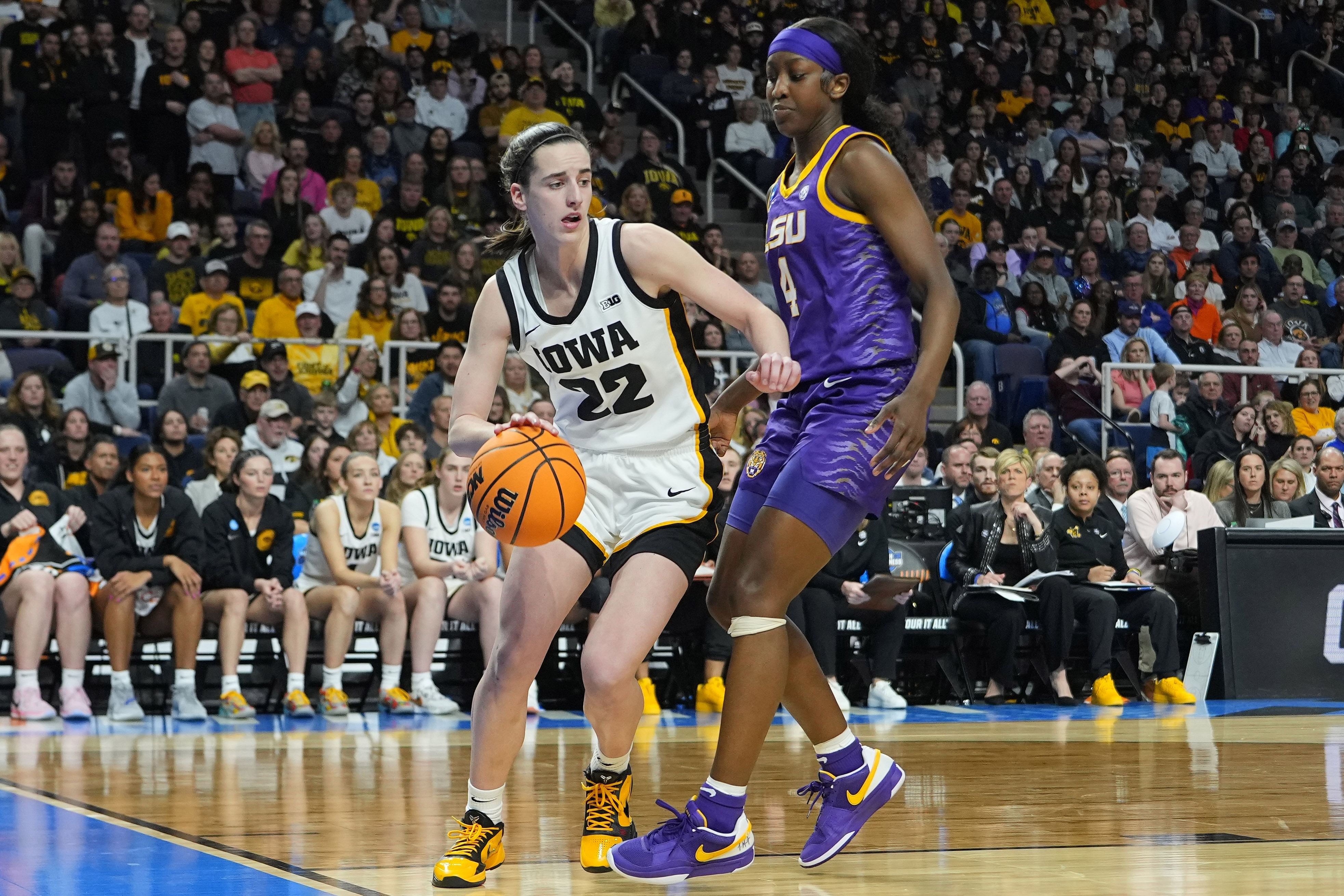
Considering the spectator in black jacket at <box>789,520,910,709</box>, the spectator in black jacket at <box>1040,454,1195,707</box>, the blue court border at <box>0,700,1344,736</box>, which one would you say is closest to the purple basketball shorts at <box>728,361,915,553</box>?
the blue court border at <box>0,700,1344,736</box>

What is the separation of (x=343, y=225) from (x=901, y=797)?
8.84 metres

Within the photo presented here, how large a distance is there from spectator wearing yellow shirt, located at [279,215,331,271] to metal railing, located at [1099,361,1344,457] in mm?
6006

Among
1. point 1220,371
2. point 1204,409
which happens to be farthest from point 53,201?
point 1220,371

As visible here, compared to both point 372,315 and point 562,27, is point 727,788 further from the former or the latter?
point 562,27

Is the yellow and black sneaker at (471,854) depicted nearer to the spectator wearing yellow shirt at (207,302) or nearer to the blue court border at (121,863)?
the blue court border at (121,863)

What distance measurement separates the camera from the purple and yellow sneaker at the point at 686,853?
151 inches

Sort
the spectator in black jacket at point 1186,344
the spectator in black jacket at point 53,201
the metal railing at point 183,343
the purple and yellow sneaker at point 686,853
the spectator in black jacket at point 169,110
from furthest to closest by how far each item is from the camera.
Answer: the spectator in black jacket at point 1186,344
the spectator in black jacket at point 169,110
the spectator in black jacket at point 53,201
the metal railing at point 183,343
the purple and yellow sneaker at point 686,853

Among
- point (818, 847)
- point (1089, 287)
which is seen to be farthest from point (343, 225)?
point (818, 847)

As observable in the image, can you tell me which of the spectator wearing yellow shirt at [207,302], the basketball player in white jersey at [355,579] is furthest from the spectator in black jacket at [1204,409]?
the spectator wearing yellow shirt at [207,302]

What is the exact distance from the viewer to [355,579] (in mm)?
9109

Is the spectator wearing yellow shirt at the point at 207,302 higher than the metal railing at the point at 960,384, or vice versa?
the spectator wearing yellow shirt at the point at 207,302

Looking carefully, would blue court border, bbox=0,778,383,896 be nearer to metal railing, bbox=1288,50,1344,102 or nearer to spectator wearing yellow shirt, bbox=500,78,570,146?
spectator wearing yellow shirt, bbox=500,78,570,146

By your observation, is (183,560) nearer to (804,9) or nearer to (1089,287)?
(1089,287)

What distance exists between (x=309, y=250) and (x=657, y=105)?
14.4 feet
